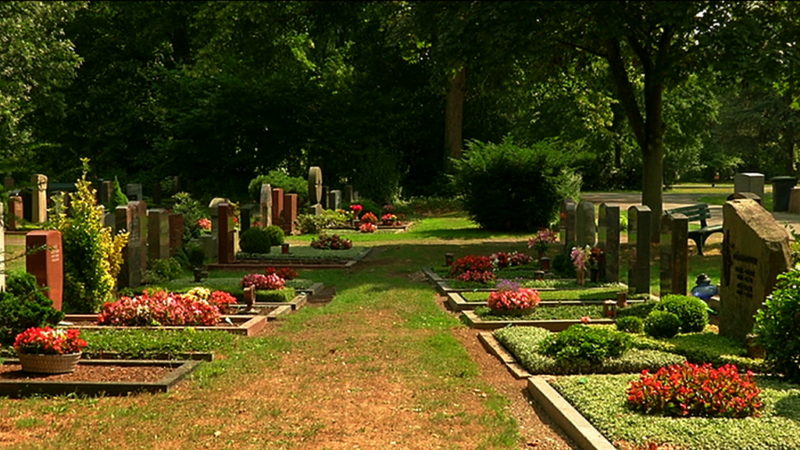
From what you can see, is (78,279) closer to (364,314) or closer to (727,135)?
(364,314)

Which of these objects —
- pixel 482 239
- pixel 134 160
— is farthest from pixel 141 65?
pixel 482 239

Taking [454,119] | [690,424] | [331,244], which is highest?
[454,119]

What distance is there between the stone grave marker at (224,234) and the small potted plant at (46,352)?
11453 mm

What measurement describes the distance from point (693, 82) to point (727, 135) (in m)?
34.6

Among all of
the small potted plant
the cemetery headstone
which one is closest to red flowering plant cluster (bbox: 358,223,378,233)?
the cemetery headstone

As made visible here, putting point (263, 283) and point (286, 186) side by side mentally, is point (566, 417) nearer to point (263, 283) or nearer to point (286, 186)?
point (263, 283)

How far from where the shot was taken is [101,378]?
9.91m

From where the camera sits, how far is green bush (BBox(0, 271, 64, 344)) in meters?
11.4

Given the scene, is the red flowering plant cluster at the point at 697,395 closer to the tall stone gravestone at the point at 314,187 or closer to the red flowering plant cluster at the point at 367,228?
the red flowering plant cluster at the point at 367,228

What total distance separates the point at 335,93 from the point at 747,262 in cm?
3666

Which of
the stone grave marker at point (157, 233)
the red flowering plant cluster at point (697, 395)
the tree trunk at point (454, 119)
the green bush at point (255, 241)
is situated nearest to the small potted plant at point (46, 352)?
the red flowering plant cluster at point (697, 395)

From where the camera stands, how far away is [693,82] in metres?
28.3

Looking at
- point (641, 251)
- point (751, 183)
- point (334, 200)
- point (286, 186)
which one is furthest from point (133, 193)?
point (641, 251)

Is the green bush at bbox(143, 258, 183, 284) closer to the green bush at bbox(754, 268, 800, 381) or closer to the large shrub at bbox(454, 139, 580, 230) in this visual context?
the green bush at bbox(754, 268, 800, 381)
